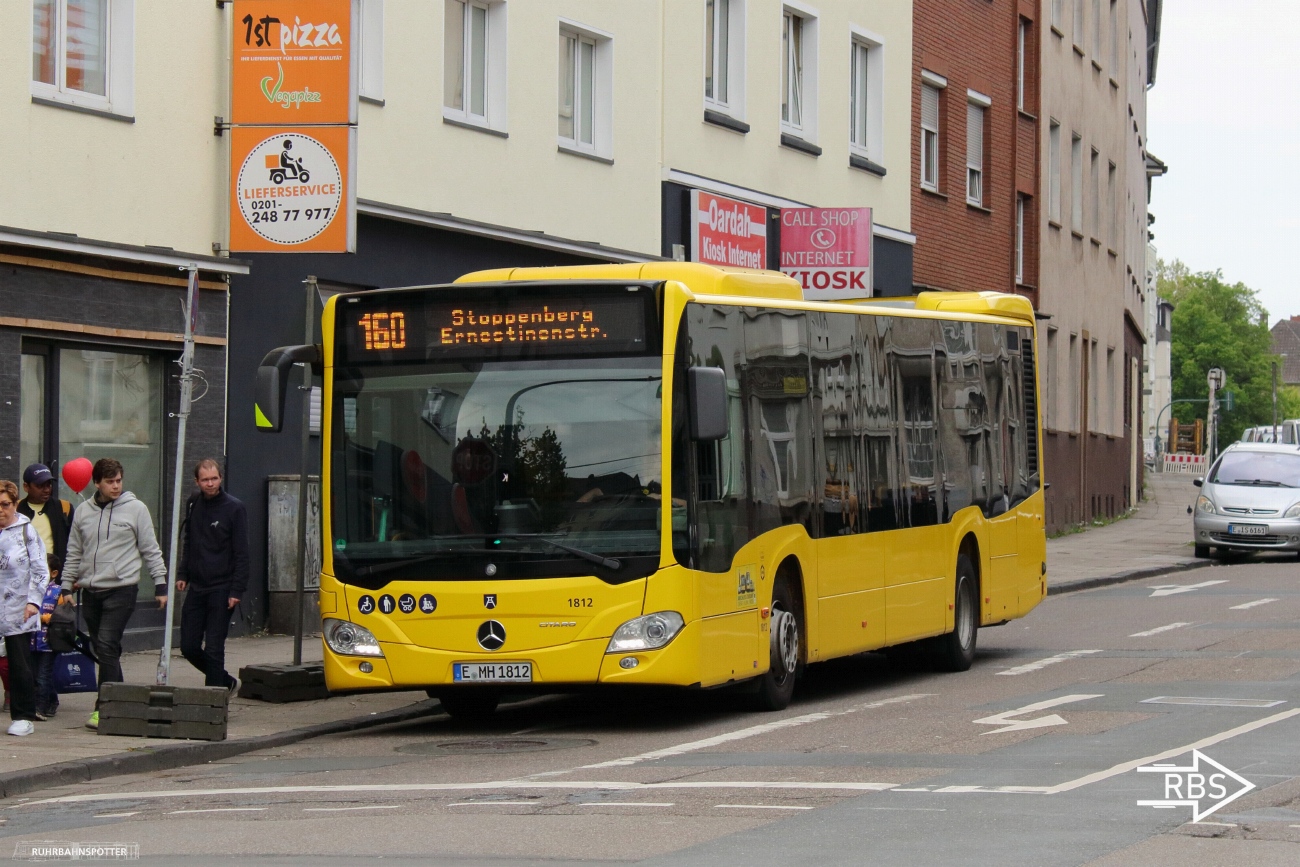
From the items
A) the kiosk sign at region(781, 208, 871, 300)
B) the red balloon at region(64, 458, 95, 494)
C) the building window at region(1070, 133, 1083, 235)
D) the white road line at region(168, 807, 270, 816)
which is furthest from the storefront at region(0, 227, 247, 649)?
the building window at region(1070, 133, 1083, 235)

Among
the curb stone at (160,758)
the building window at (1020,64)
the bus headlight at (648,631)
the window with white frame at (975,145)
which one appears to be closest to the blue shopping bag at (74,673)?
the curb stone at (160,758)

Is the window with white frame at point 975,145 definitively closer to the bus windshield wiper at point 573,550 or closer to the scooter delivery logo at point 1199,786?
the bus windshield wiper at point 573,550

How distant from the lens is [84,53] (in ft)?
57.8

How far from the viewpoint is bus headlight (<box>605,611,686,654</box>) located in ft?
40.7

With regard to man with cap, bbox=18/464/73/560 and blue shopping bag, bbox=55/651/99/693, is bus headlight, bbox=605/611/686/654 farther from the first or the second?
man with cap, bbox=18/464/73/560

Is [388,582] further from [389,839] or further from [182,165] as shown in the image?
[182,165]

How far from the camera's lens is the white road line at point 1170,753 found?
9820 mm

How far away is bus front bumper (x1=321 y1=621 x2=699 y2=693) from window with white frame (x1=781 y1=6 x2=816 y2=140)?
19.0 m

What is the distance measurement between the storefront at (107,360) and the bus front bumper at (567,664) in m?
5.50

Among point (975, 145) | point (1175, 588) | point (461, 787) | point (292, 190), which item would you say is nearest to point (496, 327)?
point (461, 787)

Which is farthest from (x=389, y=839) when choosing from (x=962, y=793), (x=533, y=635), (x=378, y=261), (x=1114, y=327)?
(x=1114, y=327)

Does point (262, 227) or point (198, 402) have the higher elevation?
point (262, 227)

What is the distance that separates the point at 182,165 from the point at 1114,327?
35.7 m

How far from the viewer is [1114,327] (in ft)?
166
